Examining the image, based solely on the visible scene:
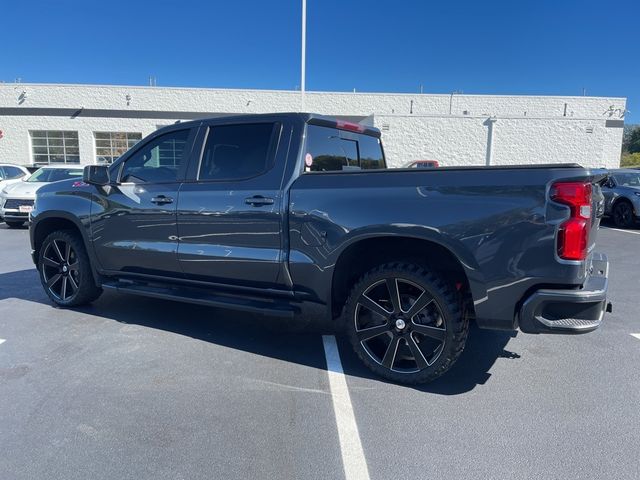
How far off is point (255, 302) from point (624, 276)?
5.86m

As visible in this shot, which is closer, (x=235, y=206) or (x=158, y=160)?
(x=235, y=206)

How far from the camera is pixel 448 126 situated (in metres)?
27.0

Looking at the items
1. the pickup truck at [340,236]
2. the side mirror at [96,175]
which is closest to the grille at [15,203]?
the pickup truck at [340,236]

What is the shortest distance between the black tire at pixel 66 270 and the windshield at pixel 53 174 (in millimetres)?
8563

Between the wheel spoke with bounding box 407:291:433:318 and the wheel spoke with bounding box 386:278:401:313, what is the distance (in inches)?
3.9

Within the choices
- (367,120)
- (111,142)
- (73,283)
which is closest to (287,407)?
(73,283)

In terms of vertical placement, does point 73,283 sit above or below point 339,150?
below

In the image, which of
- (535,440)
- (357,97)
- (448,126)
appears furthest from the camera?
(357,97)

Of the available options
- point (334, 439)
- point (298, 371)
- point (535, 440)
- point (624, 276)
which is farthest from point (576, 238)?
point (624, 276)

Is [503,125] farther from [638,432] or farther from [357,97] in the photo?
[638,432]

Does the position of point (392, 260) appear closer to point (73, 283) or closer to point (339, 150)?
point (339, 150)

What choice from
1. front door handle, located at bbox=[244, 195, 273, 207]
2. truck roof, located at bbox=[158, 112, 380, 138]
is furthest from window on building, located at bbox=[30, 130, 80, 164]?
front door handle, located at bbox=[244, 195, 273, 207]

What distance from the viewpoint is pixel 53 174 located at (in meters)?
13.0

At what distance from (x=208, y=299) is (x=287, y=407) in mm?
1416
